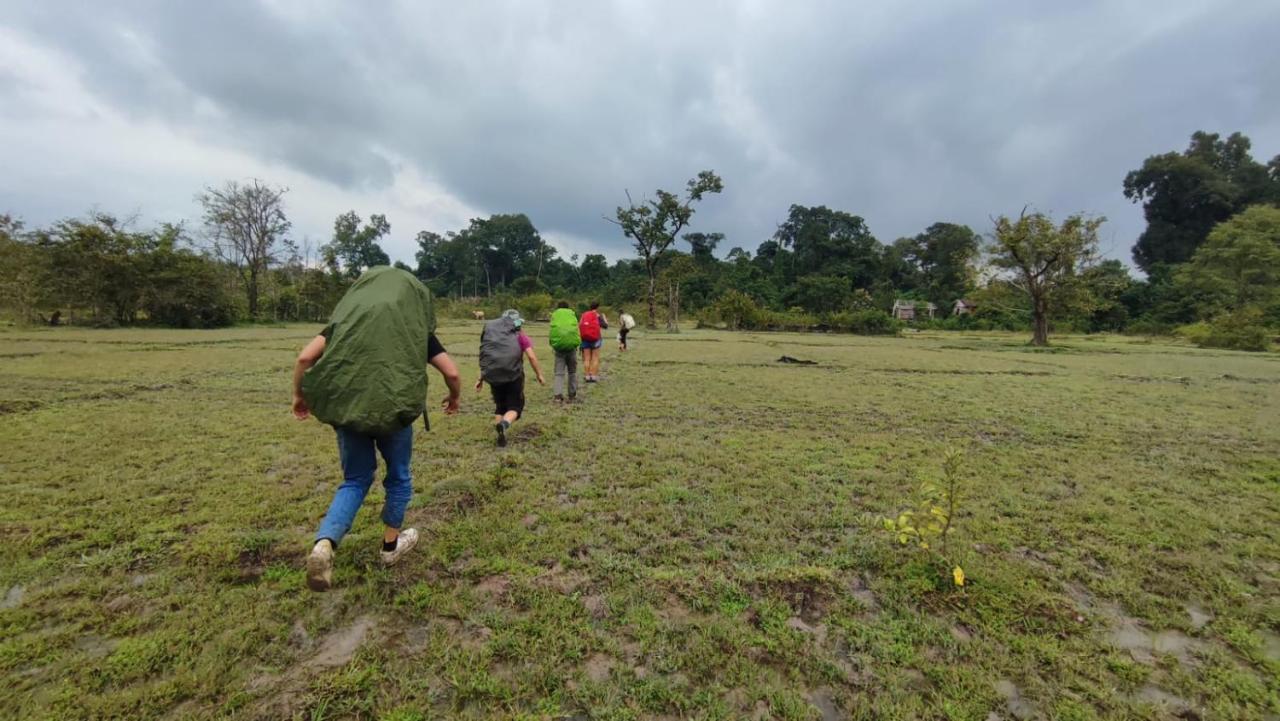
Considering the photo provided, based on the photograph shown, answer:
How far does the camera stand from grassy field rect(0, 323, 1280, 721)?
2088 mm

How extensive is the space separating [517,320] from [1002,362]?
1892 centimetres

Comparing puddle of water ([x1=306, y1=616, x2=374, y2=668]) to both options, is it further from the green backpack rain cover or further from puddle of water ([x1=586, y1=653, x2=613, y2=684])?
puddle of water ([x1=586, y1=653, x2=613, y2=684])

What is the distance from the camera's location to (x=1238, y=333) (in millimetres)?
27547

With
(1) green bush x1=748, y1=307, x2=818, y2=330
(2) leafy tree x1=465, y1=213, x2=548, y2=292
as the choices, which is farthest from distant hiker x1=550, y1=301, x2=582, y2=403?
(2) leafy tree x1=465, y1=213, x2=548, y2=292

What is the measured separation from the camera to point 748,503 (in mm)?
4164

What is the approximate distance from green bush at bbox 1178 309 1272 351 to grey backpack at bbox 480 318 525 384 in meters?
40.5

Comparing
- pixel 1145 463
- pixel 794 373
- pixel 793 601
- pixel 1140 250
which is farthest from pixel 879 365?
pixel 1140 250

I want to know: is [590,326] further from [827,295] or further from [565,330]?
[827,295]

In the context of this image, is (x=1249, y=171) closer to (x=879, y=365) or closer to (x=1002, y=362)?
(x=1002, y=362)

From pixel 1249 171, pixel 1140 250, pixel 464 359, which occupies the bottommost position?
pixel 464 359

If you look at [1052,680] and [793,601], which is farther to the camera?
[793,601]

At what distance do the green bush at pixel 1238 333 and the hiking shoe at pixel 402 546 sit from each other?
4187 centimetres

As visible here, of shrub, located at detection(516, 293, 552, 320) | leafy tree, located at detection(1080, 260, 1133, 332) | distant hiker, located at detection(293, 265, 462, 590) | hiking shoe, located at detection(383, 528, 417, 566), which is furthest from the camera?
shrub, located at detection(516, 293, 552, 320)

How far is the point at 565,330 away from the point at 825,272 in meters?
59.8
